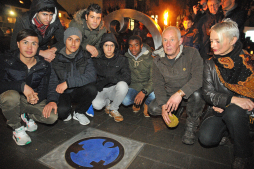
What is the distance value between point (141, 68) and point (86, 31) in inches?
62.3

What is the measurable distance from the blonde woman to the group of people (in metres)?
0.01

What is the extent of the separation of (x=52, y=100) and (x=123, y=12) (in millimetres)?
3813

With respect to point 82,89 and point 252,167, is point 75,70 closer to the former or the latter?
point 82,89

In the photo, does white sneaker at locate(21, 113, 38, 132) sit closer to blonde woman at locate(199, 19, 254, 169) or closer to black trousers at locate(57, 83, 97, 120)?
black trousers at locate(57, 83, 97, 120)

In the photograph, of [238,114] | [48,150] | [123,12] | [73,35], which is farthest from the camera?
[123,12]

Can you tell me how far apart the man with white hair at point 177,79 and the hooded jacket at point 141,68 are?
59cm

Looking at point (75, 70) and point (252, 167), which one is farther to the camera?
point (75, 70)

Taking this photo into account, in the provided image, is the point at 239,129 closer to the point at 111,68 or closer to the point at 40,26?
the point at 111,68

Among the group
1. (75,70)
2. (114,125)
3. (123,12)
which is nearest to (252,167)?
(114,125)

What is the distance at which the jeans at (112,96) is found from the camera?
3.67 meters

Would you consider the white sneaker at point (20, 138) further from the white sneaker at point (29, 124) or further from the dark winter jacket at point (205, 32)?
the dark winter jacket at point (205, 32)

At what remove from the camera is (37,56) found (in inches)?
122

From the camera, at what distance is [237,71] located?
2264mm

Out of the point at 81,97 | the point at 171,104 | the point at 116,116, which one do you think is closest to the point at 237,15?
the point at 171,104
